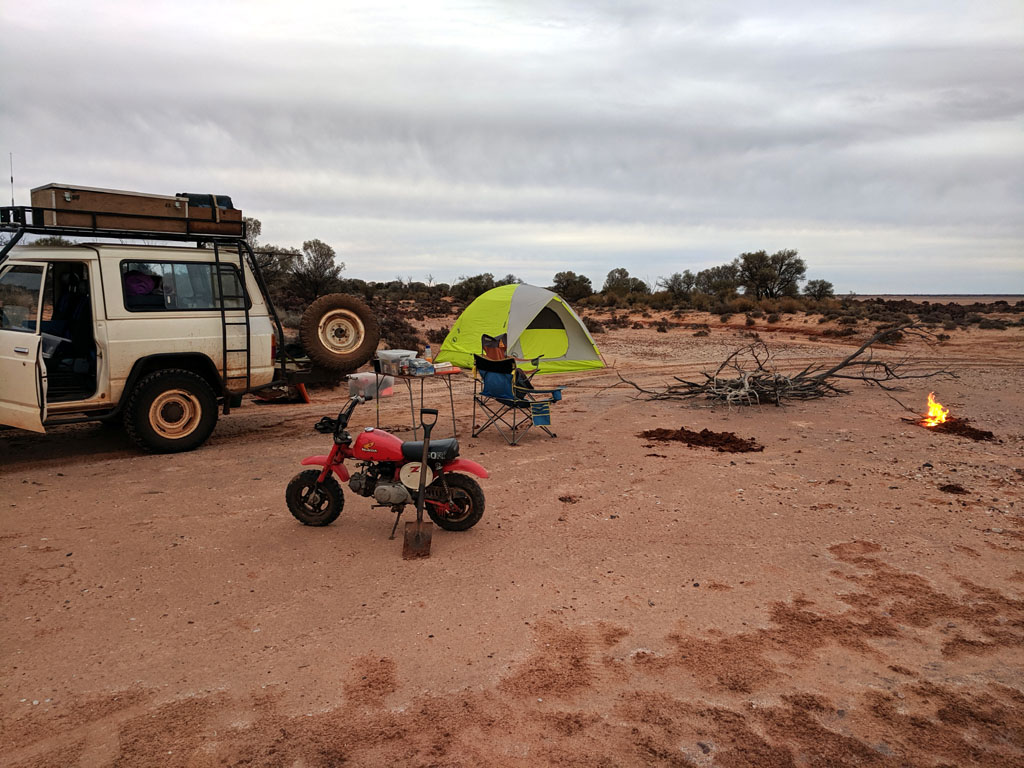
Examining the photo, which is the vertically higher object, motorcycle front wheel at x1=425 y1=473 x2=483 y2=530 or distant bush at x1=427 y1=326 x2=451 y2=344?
distant bush at x1=427 y1=326 x2=451 y2=344

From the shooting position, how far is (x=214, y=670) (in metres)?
3.36

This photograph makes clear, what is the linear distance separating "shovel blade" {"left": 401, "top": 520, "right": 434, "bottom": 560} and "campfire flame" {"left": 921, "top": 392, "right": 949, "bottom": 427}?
23.7 feet

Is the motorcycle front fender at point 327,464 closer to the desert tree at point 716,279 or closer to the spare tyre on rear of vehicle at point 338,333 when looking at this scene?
the spare tyre on rear of vehicle at point 338,333

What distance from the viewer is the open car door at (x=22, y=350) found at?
21.3 feet

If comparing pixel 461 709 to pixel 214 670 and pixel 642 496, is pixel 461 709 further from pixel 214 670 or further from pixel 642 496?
pixel 642 496

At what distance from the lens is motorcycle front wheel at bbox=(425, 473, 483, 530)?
510 cm

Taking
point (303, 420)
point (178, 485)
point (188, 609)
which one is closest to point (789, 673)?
point (188, 609)

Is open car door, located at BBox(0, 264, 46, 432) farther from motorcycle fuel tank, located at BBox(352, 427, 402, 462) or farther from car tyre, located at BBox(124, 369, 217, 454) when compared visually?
motorcycle fuel tank, located at BBox(352, 427, 402, 462)

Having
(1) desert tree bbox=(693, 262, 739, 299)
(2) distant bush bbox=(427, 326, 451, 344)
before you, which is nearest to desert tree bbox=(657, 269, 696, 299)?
(1) desert tree bbox=(693, 262, 739, 299)

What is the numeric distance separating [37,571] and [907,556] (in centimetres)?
593

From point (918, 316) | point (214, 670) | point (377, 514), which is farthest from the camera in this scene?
point (918, 316)

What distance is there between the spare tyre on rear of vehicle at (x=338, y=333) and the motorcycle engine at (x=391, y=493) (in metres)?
4.00

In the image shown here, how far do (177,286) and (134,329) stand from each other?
0.67 meters

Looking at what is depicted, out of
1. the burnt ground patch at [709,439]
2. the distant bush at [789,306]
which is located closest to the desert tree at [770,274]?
the distant bush at [789,306]
